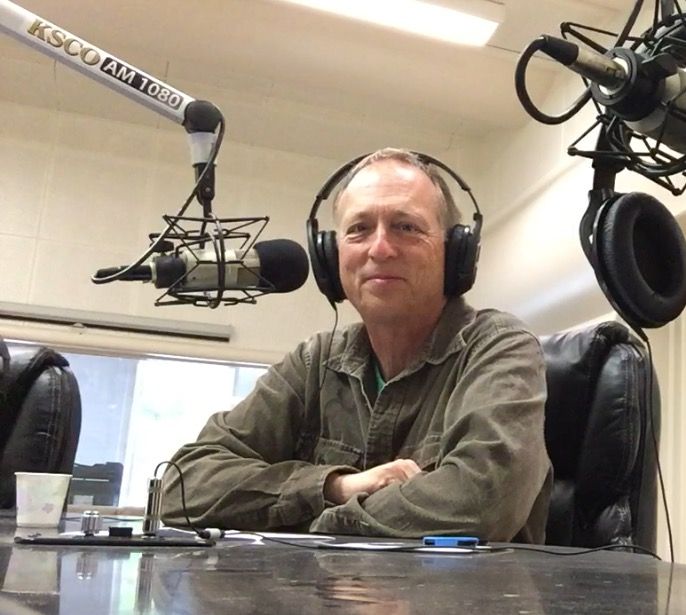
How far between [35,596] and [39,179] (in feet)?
10.1

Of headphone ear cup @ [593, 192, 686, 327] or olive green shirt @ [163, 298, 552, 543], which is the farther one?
olive green shirt @ [163, 298, 552, 543]

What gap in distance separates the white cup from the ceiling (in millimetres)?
2040

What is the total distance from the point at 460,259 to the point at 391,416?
295 mm

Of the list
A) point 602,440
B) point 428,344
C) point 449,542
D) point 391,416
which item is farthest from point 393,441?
point 449,542

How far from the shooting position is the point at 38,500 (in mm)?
950

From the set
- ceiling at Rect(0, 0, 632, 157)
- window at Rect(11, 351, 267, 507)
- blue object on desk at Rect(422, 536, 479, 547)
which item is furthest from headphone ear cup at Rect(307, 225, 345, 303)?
window at Rect(11, 351, 267, 507)

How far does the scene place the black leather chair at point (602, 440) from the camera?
1.26m

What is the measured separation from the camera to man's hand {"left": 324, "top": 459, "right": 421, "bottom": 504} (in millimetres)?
1107

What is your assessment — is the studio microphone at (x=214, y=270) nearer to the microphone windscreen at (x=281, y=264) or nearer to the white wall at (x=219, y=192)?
the microphone windscreen at (x=281, y=264)

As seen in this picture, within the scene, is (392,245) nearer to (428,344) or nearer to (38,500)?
(428,344)

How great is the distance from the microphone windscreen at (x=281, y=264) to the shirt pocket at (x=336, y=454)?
1.01ft

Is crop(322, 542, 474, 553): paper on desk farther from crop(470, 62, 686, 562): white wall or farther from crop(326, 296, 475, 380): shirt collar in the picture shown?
crop(470, 62, 686, 562): white wall

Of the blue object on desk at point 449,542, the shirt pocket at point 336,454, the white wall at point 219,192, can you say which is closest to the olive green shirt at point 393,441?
the shirt pocket at point 336,454

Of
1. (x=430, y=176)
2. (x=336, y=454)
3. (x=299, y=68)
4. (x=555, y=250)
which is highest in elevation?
(x=299, y=68)
